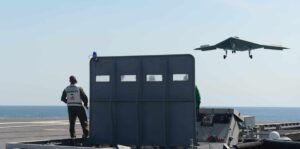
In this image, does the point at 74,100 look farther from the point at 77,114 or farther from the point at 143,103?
the point at 143,103

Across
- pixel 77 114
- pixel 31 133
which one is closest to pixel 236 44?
pixel 31 133

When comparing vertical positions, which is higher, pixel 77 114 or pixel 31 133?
pixel 77 114

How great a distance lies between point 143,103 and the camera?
380 inches

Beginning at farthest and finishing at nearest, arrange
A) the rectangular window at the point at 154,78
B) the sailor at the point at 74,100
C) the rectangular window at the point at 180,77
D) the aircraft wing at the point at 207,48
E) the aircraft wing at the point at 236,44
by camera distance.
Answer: the aircraft wing at the point at 207,48, the aircraft wing at the point at 236,44, the sailor at the point at 74,100, the rectangular window at the point at 154,78, the rectangular window at the point at 180,77

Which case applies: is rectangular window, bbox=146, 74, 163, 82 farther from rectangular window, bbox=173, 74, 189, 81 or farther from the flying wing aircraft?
the flying wing aircraft

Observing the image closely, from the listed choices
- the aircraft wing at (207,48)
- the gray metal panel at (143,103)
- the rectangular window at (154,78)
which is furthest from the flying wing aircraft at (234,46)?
the rectangular window at (154,78)

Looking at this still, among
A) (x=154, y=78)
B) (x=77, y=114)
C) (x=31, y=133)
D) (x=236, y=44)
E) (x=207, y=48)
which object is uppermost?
(x=236, y=44)

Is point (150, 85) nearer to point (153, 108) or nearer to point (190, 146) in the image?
point (153, 108)

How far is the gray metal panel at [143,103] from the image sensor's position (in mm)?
9266

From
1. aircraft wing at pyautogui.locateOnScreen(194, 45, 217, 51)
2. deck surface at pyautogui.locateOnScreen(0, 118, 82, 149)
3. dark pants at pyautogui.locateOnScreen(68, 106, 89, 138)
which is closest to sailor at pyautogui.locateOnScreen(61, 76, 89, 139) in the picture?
dark pants at pyautogui.locateOnScreen(68, 106, 89, 138)

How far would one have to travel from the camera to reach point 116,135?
10.0 metres

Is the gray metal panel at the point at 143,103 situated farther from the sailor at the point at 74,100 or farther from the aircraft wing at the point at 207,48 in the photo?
the aircraft wing at the point at 207,48

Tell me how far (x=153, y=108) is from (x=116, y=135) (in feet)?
3.19

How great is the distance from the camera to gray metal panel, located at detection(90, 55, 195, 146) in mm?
9266
